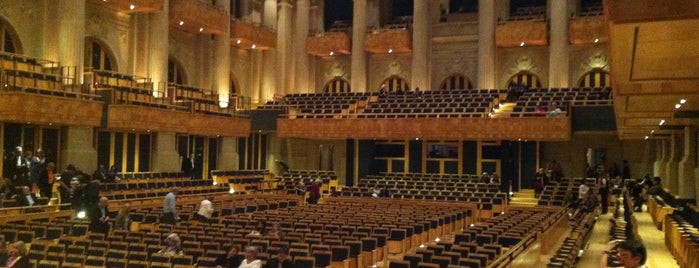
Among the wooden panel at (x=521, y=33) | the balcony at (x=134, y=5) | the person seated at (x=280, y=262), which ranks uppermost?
the wooden panel at (x=521, y=33)

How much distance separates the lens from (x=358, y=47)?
31828 millimetres

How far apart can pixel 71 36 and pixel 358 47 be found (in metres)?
14.9

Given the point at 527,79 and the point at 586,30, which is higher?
the point at 586,30

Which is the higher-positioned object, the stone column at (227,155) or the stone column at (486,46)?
the stone column at (486,46)

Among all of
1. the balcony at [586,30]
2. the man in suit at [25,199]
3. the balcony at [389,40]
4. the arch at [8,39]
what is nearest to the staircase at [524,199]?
the balcony at [586,30]

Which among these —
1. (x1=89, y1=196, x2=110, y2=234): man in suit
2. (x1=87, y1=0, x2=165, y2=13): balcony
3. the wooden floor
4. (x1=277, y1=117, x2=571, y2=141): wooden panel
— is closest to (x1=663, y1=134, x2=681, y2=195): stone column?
the wooden floor

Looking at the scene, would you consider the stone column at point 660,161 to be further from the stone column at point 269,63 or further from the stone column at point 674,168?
the stone column at point 269,63

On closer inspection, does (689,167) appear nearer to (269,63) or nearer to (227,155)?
(227,155)

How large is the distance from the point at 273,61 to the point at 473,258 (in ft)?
81.2

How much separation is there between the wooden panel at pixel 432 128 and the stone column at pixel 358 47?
598 cm

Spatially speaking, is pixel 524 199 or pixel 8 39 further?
pixel 524 199

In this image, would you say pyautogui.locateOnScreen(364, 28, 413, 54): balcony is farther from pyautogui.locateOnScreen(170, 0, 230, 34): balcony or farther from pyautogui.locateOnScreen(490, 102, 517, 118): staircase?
pyautogui.locateOnScreen(170, 0, 230, 34): balcony

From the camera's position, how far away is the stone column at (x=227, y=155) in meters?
27.2

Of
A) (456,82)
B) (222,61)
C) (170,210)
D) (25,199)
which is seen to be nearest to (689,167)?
(170,210)
